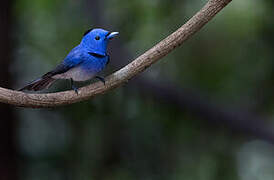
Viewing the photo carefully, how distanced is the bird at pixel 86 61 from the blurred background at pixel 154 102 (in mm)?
2032

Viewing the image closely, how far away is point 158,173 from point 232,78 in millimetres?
1379

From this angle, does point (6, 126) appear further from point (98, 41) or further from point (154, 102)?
point (98, 41)

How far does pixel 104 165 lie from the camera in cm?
498

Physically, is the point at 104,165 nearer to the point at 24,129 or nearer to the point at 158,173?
the point at 158,173

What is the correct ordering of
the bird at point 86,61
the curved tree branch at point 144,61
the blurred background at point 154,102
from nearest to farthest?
1. the curved tree branch at point 144,61
2. the bird at point 86,61
3. the blurred background at point 154,102

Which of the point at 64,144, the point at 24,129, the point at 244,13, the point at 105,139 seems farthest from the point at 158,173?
the point at 244,13

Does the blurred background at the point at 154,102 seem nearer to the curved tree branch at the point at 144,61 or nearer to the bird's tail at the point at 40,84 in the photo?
the bird's tail at the point at 40,84

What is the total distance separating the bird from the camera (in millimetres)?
2811

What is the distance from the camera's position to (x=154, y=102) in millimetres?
5297

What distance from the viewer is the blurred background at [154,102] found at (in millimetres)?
5047

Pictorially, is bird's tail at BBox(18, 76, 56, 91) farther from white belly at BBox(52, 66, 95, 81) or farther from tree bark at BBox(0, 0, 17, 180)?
tree bark at BBox(0, 0, 17, 180)

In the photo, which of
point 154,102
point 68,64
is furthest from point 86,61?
point 154,102

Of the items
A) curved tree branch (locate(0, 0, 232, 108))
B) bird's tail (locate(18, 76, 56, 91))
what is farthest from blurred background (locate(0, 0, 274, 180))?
curved tree branch (locate(0, 0, 232, 108))

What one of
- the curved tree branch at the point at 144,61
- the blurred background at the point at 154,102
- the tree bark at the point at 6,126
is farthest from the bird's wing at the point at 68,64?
the blurred background at the point at 154,102
